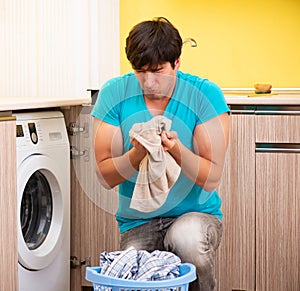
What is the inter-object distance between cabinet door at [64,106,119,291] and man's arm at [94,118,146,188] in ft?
2.75

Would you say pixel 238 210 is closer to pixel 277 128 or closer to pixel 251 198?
pixel 251 198

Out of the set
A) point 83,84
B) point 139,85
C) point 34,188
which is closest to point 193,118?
point 139,85

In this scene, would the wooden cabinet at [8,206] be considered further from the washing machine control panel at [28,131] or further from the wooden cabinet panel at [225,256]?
the wooden cabinet panel at [225,256]

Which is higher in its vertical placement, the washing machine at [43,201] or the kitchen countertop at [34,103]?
the kitchen countertop at [34,103]

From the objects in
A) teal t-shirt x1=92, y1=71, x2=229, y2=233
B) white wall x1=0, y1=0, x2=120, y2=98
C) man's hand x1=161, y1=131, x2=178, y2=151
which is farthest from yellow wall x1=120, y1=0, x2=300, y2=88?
man's hand x1=161, y1=131, x2=178, y2=151

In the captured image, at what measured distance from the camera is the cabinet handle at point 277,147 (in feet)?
10.5

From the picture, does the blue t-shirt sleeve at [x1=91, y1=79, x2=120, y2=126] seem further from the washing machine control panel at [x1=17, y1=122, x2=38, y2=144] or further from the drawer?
the drawer

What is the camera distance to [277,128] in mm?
3219

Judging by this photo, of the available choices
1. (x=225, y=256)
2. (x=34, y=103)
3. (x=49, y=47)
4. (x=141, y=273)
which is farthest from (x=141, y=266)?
(x=49, y=47)

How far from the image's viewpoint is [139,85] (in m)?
2.46

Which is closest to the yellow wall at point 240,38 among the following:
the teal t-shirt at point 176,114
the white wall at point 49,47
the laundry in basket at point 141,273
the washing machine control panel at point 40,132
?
the white wall at point 49,47

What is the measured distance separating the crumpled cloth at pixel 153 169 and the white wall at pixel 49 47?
4.18ft

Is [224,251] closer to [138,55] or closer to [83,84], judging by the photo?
[83,84]

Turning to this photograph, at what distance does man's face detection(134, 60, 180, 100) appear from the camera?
7.66 ft
